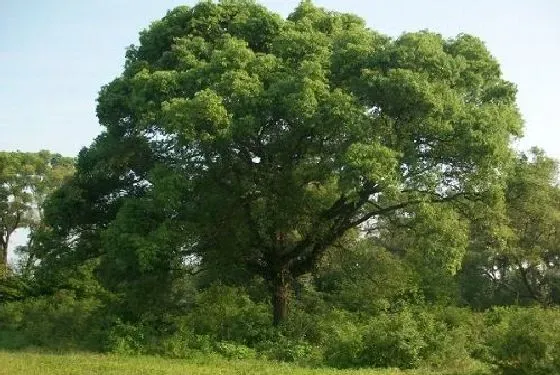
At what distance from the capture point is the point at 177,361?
14.2m

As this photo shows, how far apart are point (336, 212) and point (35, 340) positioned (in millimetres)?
9380

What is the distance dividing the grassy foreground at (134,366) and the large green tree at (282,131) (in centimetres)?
243

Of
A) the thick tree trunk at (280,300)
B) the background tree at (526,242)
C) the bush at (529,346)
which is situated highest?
the background tree at (526,242)

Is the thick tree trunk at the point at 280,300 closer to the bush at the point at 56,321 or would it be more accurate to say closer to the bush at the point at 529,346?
the bush at the point at 56,321

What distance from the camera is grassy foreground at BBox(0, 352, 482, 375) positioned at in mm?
11828

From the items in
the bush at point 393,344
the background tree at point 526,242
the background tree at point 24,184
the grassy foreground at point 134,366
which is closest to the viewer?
the grassy foreground at point 134,366

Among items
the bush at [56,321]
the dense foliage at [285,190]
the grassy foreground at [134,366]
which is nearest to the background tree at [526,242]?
the dense foliage at [285,190]

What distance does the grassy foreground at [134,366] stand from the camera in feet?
38.8

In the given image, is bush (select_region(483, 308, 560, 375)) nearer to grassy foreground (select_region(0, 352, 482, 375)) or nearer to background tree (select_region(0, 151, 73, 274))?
grassy foreground (select_region(0, 352, 482, 375))

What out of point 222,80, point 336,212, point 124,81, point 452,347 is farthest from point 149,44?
point 452,347

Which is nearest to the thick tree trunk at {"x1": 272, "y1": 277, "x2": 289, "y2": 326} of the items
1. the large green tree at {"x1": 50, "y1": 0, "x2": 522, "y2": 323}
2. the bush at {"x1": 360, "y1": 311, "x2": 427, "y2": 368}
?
the large green tree at {"x1": 50, "y1": 0, "x2": 522, "y2": 323}

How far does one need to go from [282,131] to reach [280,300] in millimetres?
5270

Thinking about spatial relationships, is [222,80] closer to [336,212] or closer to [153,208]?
[153,208]

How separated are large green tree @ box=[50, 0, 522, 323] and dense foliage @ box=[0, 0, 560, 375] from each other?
6cm
